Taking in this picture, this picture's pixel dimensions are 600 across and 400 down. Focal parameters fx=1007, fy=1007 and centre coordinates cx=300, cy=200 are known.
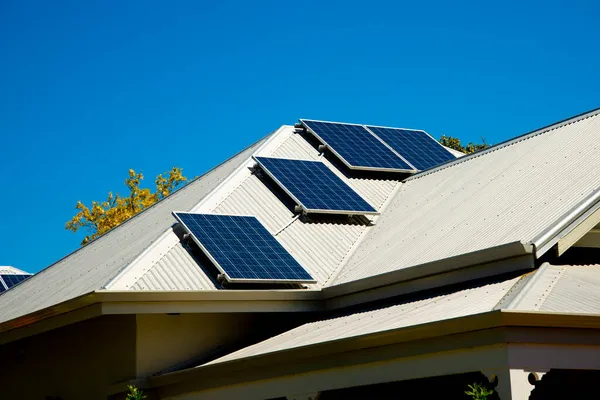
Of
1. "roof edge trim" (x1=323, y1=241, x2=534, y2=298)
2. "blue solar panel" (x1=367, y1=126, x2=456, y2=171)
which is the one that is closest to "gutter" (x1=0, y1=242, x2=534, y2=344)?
"roof edge trim" (x1=323, y1=241, x2=534, y2=298)

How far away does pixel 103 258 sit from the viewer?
72.0ft

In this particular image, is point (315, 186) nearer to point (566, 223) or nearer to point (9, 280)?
point (566, 223)

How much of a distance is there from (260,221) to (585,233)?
24.5 feet

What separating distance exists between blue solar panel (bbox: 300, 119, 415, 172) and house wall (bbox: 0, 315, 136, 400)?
6.95 meters

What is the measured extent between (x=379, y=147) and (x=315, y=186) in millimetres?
3649

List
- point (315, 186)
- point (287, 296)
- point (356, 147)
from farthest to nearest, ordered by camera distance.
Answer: point (356, 147) → point (315, 186) → point (287, 296)

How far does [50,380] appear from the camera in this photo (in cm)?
2100

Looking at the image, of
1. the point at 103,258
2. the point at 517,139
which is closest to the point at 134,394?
the point at 103,258

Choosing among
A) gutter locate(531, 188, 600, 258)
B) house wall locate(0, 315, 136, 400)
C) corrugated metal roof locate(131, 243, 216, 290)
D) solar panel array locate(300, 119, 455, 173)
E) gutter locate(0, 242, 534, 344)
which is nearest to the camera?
gutter locate(531, 188, 600, 258)

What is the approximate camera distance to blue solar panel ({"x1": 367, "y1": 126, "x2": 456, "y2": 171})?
2434 cm

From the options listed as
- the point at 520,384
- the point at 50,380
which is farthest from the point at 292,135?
the point at 520,384

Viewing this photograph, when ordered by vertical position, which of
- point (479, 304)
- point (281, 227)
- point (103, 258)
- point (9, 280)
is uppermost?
point (9, 280)

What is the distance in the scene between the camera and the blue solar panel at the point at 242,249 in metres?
17.5

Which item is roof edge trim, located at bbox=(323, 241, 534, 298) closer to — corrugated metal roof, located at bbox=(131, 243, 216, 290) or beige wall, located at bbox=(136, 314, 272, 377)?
beige wall, located at bbox=(136, 314, 272, 377)
